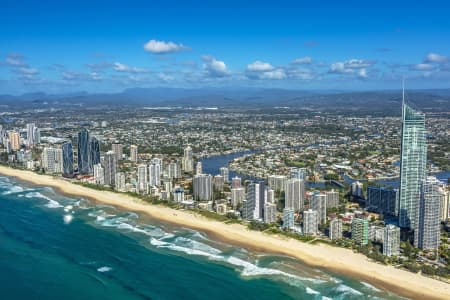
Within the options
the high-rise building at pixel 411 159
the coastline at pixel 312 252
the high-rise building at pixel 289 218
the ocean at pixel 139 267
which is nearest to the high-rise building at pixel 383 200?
the high-rise building at pixel 411 159

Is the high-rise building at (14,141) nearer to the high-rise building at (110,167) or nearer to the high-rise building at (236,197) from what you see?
the high-rise building at (110,167)

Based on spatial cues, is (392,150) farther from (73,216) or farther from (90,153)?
(73,216)

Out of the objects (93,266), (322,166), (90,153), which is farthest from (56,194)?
(322,166)

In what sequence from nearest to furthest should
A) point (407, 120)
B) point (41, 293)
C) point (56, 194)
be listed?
point (41, 293)
point (407, 120)
point (56, 194)

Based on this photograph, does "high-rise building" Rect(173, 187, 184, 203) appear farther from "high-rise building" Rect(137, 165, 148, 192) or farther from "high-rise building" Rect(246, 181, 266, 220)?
"high-rise building" Rect(246, 181, 266, 220)

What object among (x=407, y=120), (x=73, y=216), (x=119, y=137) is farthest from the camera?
(x=119, y=137)

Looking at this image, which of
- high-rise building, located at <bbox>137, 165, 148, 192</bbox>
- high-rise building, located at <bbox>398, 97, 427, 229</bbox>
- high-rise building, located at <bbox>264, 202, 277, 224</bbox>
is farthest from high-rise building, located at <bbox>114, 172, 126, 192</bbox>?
high-rise building, located at <bbox>398, 97, 427, 229</bbox>

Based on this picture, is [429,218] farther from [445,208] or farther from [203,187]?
[203,187]
